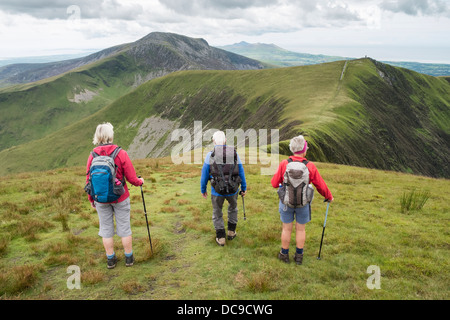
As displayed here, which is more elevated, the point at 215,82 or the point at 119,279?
the point at 215,82

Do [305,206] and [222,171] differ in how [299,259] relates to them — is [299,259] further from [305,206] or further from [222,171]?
[222,171]

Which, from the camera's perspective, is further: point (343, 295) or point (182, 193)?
point (182, 193)

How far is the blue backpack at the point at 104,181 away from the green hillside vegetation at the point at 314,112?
34687 mm

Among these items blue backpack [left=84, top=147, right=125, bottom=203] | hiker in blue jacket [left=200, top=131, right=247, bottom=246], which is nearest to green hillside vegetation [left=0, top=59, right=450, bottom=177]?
hiker in blue jacket [left=200, top=131, right=247, bottom=246]

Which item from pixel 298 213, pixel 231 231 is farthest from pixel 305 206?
pixel 231 231

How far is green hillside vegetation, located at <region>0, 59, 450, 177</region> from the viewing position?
62656 mm

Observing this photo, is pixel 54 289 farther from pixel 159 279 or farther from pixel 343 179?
pixel 343 179

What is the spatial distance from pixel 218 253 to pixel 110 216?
11.7 feet

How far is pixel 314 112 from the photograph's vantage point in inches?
2719
